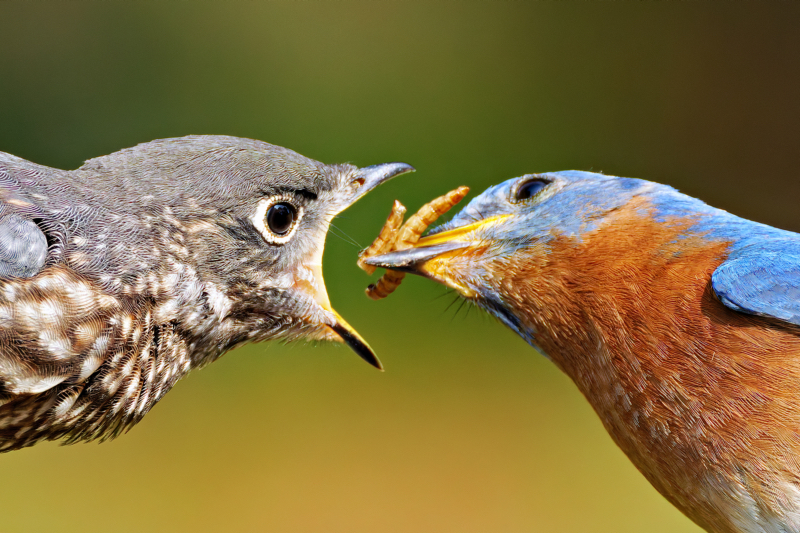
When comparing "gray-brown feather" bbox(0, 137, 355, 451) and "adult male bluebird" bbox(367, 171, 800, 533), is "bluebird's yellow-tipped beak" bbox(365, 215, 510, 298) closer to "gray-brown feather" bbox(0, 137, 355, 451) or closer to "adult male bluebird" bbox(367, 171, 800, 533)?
"adult male bluebird" bbox(367, 171, 800, 533)

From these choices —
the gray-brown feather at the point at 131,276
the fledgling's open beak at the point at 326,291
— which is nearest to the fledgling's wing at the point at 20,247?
the gray-brown feather at the point at 131,276

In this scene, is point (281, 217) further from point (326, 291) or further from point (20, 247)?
point (20, 247)

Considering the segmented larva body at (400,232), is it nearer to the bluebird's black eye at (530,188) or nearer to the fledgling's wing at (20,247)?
the bluebird's black eye at (530,188)

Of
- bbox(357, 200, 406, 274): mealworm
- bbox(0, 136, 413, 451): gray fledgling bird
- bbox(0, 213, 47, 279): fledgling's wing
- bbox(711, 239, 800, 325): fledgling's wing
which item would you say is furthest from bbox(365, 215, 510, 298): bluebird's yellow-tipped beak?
bbox(0, 213, 47, 279): fledgling's wing

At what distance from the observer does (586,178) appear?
7.82ft

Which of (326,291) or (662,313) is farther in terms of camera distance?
(326,291)

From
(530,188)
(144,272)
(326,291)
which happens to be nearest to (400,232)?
(326,291)

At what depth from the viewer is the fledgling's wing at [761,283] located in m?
1.85

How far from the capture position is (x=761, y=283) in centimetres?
188

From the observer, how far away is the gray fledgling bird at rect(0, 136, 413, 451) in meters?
1.76

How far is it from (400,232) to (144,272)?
869mm

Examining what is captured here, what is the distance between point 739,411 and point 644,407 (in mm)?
234

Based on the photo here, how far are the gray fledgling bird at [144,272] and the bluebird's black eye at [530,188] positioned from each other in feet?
2.14

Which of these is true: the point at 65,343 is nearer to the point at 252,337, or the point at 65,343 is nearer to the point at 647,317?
the point at 252,337
